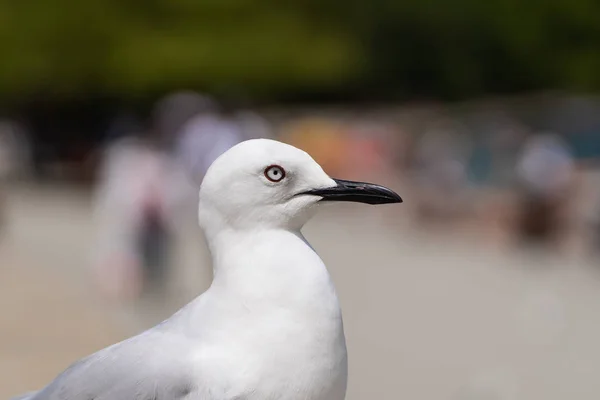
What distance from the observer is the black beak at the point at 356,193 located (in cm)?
346

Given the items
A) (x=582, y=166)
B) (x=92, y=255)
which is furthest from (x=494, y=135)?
(x=92, y=255)

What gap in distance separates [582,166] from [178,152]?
59.0 feet

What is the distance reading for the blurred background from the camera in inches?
377

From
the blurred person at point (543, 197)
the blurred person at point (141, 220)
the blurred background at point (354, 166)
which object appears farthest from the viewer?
the blurred person at point (543, 197)

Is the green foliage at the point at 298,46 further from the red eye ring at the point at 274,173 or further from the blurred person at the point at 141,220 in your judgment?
the red eye ring at the point at 274,173

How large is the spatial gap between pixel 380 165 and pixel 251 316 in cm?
2426

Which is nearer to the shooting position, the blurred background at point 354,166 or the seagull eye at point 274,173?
the seagull eye at point 274,173

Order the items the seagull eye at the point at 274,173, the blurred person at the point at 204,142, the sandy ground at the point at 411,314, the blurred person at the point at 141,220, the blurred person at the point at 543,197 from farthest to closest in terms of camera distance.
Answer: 1. the blurred person at the point at 543,197
2. the blurred person at the point at 141,220
3. the blurred person at the point at 204,142
4. the sandy ground at the point at 411,314
5. the seagull eye at the point at 274,173

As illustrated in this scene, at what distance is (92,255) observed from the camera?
15383 mm

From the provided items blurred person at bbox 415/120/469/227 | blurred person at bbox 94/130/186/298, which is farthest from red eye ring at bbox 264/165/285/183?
blurred person at bbox 415/120/469/227

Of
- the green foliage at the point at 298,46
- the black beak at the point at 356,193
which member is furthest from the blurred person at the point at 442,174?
the black beak at the point at 356,193

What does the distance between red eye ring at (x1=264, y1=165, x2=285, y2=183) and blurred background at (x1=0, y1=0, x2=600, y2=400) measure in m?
4.16

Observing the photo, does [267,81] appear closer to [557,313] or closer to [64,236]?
[64,236]

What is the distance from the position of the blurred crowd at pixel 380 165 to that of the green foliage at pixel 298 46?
161 cm
